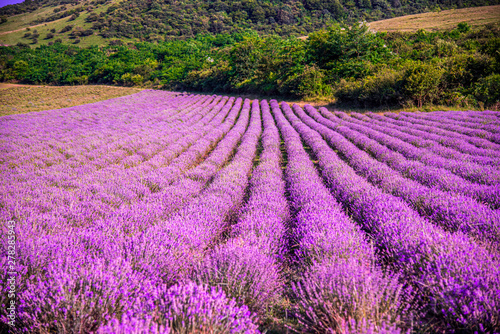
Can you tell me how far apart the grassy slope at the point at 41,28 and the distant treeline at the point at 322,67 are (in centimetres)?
1359

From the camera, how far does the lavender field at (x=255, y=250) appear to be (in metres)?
1.42

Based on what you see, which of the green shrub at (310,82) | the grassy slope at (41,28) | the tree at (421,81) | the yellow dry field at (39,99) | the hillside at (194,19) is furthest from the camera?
the hillside at (194,19)

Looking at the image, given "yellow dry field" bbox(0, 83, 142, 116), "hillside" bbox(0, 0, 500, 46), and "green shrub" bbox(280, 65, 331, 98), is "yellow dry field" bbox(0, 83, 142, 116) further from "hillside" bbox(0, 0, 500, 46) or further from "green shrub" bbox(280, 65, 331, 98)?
"hillside" bbox(0, 0, 500, 46)

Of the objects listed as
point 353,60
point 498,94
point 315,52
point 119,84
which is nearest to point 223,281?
point 498,94

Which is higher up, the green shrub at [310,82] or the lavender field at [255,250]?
the green shrub at [310,82]

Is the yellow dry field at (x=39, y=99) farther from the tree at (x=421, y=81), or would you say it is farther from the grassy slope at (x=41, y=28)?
the grassy slope at (x=41, y=28)

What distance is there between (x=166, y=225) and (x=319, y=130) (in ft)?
32.4

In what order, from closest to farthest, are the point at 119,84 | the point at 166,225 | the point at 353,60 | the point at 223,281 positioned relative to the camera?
the point at 223,281
the point at 166,225
the point at 353,60
the point at 119,84

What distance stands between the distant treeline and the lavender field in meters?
11.2

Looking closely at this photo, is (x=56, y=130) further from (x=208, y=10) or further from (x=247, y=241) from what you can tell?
(x=208, y=10)

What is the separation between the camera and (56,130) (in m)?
10.8

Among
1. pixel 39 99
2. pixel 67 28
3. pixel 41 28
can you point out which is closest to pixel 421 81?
pixel 39 99

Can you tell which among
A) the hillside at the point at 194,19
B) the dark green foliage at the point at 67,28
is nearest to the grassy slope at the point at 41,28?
the hillside at the point at 194,19

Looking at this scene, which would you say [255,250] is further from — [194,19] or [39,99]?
[194,19]
